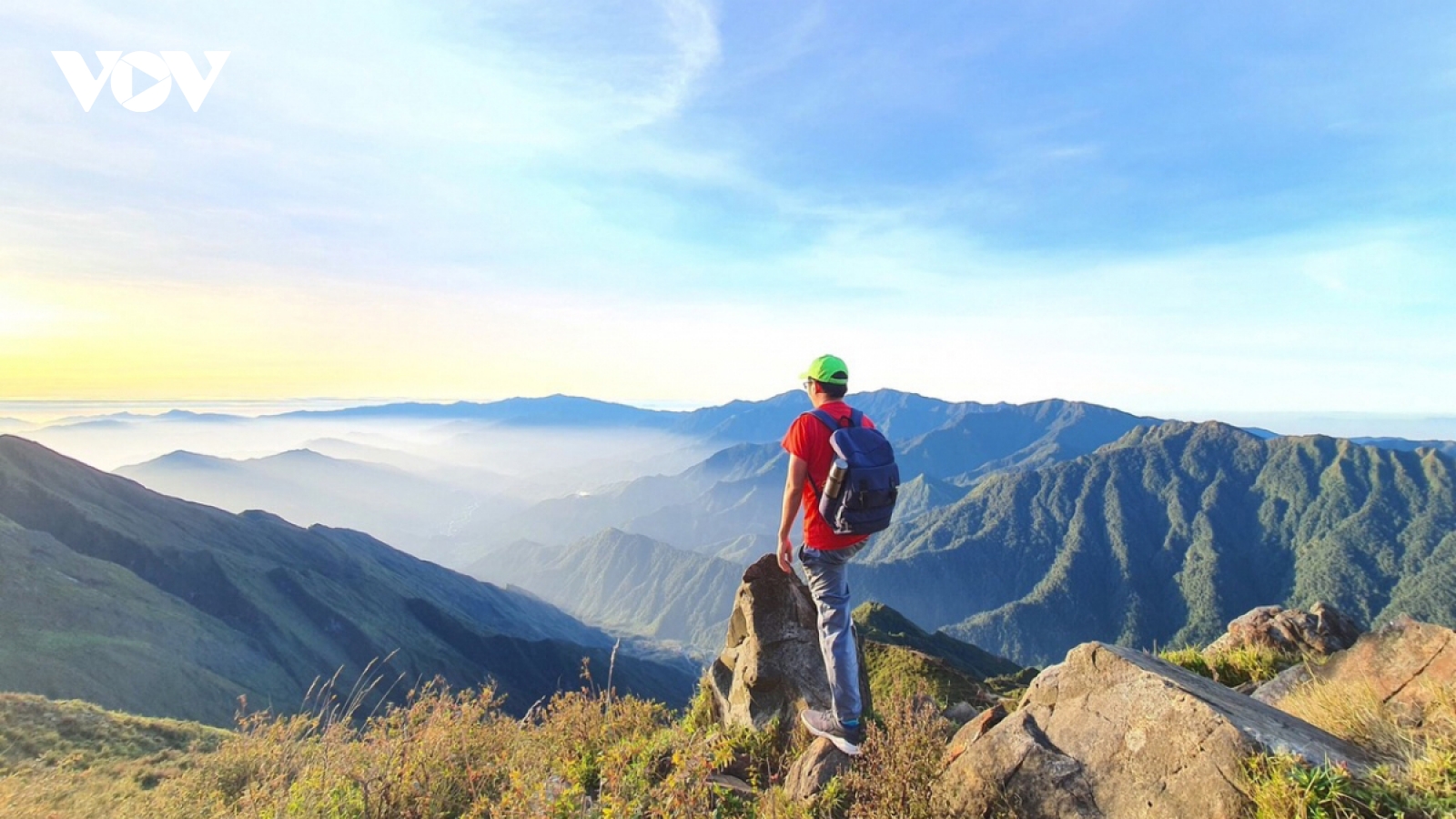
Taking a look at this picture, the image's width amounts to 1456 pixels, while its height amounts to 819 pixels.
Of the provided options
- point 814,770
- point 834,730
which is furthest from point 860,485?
point 814,770

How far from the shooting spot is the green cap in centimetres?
789

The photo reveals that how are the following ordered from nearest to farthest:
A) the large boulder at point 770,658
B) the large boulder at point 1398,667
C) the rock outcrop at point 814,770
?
the rock outcrop at point 814,770
the large boulder at point 1398,667
the large boulder at point 770,658

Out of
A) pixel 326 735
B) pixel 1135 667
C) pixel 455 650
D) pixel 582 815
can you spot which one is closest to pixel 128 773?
pixel 326 735

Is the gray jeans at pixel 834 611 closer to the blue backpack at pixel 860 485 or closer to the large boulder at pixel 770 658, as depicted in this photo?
the blue backpack at pixel 860 485

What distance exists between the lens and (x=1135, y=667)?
21.6ft

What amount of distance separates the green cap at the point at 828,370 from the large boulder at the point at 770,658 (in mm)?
3721

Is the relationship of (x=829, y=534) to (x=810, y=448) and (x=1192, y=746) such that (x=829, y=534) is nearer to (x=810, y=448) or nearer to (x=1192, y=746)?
(x=810, y=448)

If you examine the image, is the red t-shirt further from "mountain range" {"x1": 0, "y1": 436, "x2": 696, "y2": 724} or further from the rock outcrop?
"mountain range" {"x1": 0, "y1": 436, "x2": 696, "y2": 724}

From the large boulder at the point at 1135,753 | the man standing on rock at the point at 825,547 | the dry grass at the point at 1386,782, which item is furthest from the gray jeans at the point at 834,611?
the dry grass at the point at 1386,782

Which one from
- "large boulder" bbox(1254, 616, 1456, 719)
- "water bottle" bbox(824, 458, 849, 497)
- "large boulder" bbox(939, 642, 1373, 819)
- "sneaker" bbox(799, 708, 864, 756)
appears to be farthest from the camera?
"water bottle" bbox(824, 458, 849, 497)

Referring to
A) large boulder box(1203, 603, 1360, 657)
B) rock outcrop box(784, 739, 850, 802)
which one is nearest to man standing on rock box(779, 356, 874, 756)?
rock outcrop box(784, 739, 850, 802)

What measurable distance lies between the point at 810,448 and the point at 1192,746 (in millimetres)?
4238

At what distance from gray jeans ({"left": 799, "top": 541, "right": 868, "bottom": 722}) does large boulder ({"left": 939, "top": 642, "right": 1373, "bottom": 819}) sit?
1419 mm

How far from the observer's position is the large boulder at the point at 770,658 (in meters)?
8.91
